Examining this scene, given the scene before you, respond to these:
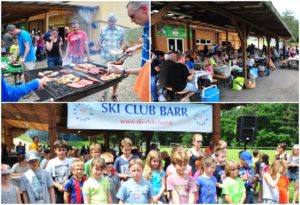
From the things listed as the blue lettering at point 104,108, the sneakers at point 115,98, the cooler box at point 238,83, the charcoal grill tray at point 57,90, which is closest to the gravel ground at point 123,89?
the sneakers at point 115,98

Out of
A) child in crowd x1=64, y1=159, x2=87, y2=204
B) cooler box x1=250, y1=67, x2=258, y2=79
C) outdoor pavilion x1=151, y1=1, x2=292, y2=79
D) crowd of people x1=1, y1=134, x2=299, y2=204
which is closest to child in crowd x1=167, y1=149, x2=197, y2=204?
crowd of people x1=1, y1=134, x2=299, y2=204

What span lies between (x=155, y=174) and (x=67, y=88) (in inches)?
70.4

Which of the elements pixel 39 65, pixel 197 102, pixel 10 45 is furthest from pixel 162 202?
pixel 10 45

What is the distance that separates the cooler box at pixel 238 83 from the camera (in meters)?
5.44

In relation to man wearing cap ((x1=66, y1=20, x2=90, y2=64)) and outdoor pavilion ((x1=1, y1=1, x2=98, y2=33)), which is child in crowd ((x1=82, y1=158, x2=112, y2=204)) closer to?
man wearing cap ((x1=66, y1=20, x2=90, y2=64))

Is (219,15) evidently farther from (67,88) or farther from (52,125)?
(52,125)

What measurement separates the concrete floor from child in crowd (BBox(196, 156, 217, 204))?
1460 millimetres

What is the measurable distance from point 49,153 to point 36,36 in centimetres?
174

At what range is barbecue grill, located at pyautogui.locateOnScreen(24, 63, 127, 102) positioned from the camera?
5.16 meters

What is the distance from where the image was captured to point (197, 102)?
5559 mm

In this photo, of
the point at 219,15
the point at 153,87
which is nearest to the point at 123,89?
the point at 153,87

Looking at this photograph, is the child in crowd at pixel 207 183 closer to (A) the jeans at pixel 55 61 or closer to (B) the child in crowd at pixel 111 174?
(B) the child in crowd at pixel 111 174

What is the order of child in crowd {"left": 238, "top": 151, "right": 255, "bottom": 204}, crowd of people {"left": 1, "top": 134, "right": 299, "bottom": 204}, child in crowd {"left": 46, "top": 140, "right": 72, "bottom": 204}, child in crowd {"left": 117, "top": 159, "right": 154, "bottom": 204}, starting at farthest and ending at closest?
child in crowd {"left": 238, "top": 151, "right": 255, "bottom": 204}, child in crowd {"left": 46, "top": 140, "right": 72, "bottom": 204}, crowd of people {"left": 1, "top": 134, "right": 299, "bottom": 204}, child in crowd {"left": 117, "top": 159, "right": 154, "bottom": 204}

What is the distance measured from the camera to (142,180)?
383 centimetres
